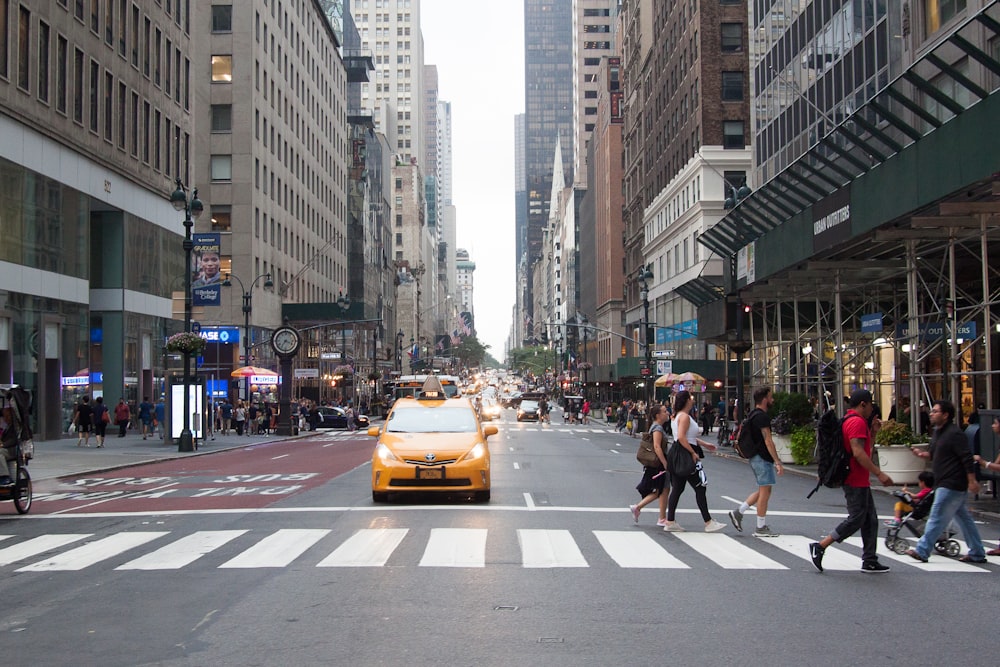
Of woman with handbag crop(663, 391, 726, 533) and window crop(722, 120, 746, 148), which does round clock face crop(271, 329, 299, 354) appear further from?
woman with handbag crop(663, 391, 726, 533)

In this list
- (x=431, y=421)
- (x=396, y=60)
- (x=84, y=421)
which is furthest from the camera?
(x=396, y=60)

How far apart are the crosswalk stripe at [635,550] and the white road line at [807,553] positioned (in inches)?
57.9

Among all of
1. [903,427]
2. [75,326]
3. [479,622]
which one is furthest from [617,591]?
[75,326]

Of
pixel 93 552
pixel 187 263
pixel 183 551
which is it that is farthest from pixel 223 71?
pixel 183 551

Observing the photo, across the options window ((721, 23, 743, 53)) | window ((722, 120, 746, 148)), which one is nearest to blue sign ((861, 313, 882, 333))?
window ((722, 120, 746, 148))

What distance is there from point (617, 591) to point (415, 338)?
163 metres

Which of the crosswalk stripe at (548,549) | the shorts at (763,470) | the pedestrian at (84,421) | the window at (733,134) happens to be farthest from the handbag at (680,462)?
the window at (733,134)

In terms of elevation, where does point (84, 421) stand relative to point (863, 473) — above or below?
below

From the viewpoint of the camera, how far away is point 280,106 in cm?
7362

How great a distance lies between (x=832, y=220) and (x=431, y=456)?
14494 millimetres

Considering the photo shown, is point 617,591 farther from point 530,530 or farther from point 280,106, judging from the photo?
point 280,106

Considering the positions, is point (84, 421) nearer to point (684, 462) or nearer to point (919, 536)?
point (684, 462)

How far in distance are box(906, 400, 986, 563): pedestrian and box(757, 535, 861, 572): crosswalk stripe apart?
756 mm

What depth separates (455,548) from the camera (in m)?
11.7
